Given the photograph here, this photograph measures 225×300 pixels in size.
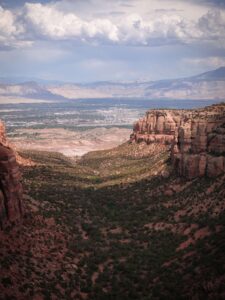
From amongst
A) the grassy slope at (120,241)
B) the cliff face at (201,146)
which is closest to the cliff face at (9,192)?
the grassy slope at (120,241)

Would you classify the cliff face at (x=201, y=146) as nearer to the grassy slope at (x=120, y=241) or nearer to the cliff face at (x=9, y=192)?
the grassy slope at (x=120, y=241)

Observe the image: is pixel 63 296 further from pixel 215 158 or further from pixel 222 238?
pixel 215 158

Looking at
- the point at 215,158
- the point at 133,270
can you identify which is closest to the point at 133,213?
the point at 215,158

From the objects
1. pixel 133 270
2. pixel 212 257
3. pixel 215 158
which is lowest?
pixel 133 270

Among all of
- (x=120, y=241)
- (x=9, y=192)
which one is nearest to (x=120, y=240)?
(x=120, y=241)

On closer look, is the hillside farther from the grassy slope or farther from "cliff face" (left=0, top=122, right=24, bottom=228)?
"cliff face" (left=0, top=122, right=24, bottom=228)

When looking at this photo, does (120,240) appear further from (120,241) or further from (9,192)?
(9,192)
